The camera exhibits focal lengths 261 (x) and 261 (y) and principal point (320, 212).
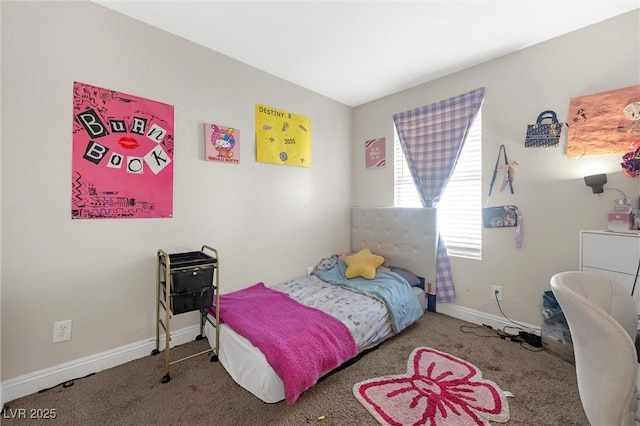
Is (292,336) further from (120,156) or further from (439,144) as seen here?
(439,144)

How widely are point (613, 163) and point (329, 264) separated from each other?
2.51 m

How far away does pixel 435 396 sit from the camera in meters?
1.55

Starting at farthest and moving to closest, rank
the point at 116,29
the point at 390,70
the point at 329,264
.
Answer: the point at 329,264, the point at 390,70, the point at 116,29

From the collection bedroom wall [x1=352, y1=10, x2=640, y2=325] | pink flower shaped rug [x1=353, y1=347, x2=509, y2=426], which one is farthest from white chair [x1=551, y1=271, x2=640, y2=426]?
bedroom wall [x1=352, y1=10, x2=640, y2=325]

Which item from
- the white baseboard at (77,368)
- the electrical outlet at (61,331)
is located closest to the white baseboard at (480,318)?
the white baseboard at (77,368)

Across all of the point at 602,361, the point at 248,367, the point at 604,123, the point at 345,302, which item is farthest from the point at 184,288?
the point at 604,123

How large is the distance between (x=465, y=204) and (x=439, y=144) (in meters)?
0.68

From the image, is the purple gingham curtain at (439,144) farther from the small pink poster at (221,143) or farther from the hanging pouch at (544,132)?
the small pink poster at (221,143)

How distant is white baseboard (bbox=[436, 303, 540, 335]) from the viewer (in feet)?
7.54

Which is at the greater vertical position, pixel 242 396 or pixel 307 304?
pixel 307 304

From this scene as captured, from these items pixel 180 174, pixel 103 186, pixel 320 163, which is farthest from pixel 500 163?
pixel 103 186

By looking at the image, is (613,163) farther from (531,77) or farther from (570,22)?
(570,22)

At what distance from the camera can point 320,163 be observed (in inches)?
125

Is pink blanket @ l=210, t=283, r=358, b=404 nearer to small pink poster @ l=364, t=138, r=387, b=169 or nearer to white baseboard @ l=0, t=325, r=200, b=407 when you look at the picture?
white baseboard @ l=0, t=325, r=200, b=407
